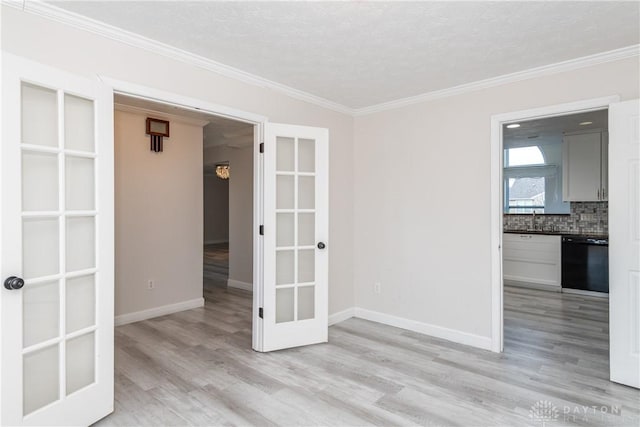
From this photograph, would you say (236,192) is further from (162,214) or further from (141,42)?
(141,42)

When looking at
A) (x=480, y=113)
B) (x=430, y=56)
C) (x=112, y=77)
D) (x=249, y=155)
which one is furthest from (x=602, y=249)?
(x=112, y=77)

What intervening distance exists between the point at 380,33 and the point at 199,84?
152 centimetres

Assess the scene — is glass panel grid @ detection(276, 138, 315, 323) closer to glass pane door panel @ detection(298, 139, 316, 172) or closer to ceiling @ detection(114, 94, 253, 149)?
glass pane door panel @ detection(298, 139, 316, 172)

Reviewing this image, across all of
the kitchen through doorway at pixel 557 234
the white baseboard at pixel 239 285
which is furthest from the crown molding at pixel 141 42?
the white baseboard at pixel 239 285

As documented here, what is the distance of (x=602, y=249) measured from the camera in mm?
5289

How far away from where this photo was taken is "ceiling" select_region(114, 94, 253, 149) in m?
4.14

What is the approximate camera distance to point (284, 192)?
3.44 metres

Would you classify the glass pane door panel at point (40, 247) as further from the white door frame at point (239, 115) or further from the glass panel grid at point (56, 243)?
the white door frame at point (239, 115)

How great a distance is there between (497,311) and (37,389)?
11.7 feet

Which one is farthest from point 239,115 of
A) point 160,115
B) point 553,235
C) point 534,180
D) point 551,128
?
point 534,180

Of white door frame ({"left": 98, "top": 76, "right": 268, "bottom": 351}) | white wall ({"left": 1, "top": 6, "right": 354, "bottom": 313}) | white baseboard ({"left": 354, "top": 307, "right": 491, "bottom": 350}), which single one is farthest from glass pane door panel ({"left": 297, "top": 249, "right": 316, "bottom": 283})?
white baseboard ({"left": 354, "top": 307, "right": 491, "bottom": 350})

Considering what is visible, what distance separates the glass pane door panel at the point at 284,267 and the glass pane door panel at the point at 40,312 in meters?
1.80

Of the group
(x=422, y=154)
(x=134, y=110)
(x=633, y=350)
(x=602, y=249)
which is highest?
(x=134, y=110)

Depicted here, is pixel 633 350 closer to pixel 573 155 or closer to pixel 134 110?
pixel 573 155
